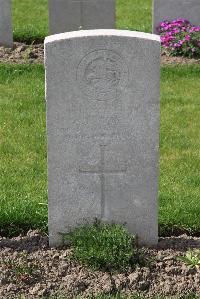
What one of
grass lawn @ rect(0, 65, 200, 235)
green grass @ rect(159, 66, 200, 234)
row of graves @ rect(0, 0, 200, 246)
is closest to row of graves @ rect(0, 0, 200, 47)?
grass lawn @ rect(0, 65, 200, 235)

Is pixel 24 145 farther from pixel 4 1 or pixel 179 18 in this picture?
pixel 179 18

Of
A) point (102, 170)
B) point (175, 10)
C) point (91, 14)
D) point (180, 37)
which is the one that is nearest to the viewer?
point (102, 170)

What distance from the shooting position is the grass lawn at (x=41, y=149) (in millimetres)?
5434

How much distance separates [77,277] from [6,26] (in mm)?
6095

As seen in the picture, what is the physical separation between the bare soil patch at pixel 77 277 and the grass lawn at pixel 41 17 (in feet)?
20.8

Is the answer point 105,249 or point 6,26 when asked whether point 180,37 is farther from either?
point 105,249

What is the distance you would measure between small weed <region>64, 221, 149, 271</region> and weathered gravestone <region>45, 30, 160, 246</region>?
16 cm

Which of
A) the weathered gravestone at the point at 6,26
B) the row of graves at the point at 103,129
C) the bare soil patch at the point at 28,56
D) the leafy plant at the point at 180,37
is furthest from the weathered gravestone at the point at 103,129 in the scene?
the weathered gravestone at the point at 6,26

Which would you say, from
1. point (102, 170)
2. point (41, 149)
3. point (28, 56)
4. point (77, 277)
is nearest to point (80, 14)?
point (28, 56)

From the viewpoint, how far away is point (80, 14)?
10.5 metres

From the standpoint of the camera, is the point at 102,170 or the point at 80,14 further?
the point at 80,14

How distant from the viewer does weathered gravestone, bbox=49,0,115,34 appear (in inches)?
408

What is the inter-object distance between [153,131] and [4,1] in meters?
5.68

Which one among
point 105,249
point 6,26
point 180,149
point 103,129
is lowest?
point 105,249
